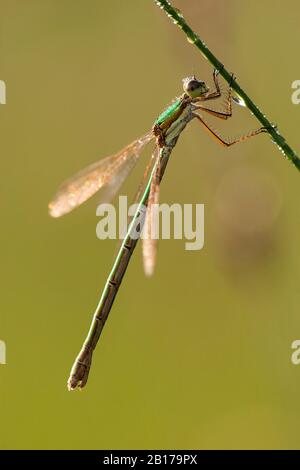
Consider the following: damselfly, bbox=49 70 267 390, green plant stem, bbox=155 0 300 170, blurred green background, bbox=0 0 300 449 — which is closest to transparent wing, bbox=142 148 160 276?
damselfly, bbox=49 70 267 390

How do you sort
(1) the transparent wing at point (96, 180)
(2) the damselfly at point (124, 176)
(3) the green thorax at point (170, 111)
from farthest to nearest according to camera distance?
(1) the transparent wing at point (96, 180) → (3) the green thorax at point (170, 111) → (2) the damselfly at point (124, 176)

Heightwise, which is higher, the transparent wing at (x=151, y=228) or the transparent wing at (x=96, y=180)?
the transparent wing at (x=96, y=180)

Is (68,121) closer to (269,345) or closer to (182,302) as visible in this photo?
(182,302)

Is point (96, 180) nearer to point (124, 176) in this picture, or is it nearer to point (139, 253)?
point (124, 176)

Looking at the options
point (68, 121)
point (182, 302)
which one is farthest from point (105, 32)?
point (182, 302)

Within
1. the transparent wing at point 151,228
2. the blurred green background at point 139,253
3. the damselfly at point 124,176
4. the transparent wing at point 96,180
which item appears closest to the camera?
the transparent wing at point 151,228

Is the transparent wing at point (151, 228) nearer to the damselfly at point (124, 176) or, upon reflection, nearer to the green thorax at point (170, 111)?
the damselfly at point (124, 176)

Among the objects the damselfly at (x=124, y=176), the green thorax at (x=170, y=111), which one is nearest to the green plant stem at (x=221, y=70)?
the damselfly at (x=124, y=176)

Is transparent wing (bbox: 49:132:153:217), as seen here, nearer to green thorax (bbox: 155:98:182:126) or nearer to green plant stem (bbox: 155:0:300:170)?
green thorax (bbox: 155:98:182:126)
